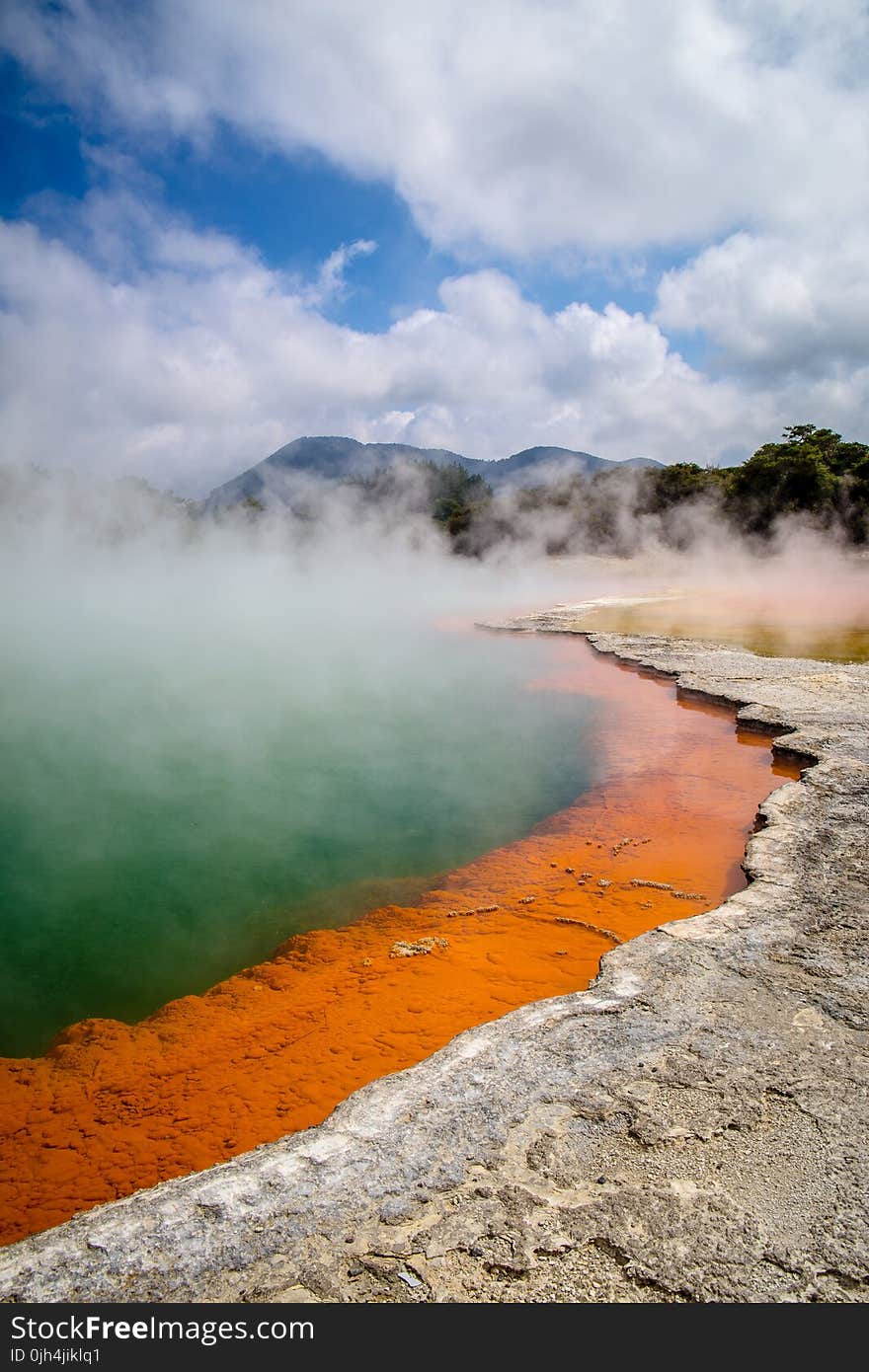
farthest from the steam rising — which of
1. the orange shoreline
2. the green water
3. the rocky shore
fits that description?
the rocky shore

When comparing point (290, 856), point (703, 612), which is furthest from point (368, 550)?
point (290, 856)

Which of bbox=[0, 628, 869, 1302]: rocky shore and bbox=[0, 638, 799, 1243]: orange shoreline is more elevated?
bbox=[0, 628, 869, 1302]: rocky shore

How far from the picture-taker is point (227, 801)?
567cm

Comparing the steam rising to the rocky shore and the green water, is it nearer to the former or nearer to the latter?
the green water

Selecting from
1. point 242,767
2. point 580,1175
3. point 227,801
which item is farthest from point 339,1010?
point 242,767

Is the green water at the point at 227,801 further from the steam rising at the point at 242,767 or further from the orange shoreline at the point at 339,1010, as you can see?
the orange shoreline at the point at 339,1010

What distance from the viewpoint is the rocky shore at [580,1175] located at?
1.39m

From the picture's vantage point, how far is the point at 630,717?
7180 mm

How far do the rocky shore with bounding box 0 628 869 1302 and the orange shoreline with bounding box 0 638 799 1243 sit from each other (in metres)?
0.60

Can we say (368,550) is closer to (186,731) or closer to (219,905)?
(186,731)

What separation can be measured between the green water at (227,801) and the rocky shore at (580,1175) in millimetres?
1830

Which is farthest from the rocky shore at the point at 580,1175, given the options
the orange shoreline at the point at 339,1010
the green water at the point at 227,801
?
the green water at the point at 227,801

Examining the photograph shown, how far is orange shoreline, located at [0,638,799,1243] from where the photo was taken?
7.77 ft
